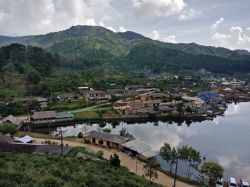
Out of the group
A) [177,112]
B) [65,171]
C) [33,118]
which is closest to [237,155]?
[177,112]

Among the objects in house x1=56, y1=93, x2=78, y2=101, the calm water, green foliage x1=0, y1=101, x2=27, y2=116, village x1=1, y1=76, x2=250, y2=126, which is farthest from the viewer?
house x1=56, y1=93, x2=78, y2=101

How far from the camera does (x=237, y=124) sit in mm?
69375

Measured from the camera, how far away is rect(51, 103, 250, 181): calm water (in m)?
44.1

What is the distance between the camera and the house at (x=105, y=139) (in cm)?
4719

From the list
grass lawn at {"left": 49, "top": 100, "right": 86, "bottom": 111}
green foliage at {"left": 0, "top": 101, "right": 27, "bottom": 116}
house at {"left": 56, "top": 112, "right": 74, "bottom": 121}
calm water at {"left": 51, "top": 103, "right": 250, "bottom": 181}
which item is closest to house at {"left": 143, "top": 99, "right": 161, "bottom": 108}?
calm water at {"left": 51, "top": 103, "right": 250, "bottom": 181}

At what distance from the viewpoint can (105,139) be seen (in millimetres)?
48281

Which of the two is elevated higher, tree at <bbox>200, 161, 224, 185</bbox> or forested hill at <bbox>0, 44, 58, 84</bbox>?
forested hill at <bbox>0, 44, 58, 84</bbox>

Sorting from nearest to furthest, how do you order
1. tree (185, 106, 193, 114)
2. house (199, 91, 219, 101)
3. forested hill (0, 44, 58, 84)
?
tree (185, 106, 193, 114)
forested hill (0, 44, 58, 84)
house (199, 91, 219, 101)

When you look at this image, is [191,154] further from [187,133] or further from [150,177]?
[187,133]

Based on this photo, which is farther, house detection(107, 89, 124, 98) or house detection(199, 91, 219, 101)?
house detection(199, 91, 219, 101)

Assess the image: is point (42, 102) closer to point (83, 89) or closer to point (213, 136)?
point (83, 89)

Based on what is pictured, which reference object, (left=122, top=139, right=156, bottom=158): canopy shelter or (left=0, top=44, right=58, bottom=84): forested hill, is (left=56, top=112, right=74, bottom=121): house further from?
(left=0, top=44, right=58, bottom=84): forested hill

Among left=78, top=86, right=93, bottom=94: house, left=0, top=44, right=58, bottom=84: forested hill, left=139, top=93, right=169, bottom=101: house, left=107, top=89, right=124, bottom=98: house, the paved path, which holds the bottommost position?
the paved path

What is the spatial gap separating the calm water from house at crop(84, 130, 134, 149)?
6.13 meters
